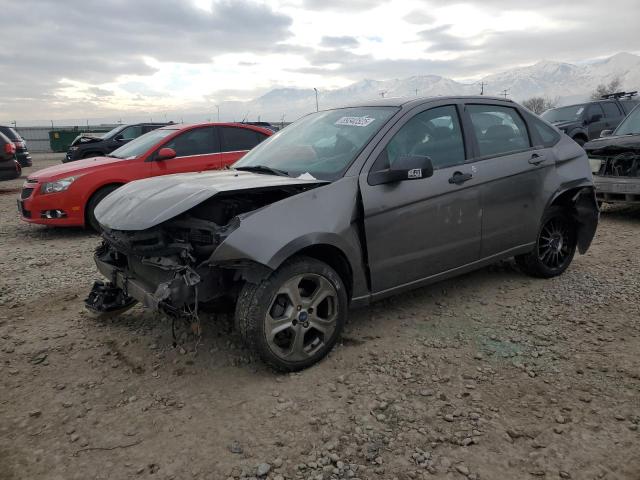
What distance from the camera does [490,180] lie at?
4082 millimetres

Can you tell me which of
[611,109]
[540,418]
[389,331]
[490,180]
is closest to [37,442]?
[389,331]

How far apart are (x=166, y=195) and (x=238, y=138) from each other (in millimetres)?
5129

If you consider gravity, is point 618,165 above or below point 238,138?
below

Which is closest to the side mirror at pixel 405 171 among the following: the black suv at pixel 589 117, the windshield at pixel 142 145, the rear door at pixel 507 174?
the rear door at pixel 507 174

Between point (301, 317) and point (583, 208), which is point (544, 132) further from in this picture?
point (301, 317)

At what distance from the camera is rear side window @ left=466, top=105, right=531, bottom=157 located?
419cm

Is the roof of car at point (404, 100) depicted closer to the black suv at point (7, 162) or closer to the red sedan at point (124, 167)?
the red sedan at point (124, 167)

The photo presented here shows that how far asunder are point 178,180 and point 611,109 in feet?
48.1

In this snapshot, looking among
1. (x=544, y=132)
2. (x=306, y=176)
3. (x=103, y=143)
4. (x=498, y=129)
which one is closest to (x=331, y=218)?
(x=306, y=176)

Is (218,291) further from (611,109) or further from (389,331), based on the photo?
(611,109)

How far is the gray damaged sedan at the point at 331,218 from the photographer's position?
3004 millimetres

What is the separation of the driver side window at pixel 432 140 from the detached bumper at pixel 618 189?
13.8 feet

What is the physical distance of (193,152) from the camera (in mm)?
7742

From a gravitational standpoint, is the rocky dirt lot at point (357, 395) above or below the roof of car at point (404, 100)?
below
